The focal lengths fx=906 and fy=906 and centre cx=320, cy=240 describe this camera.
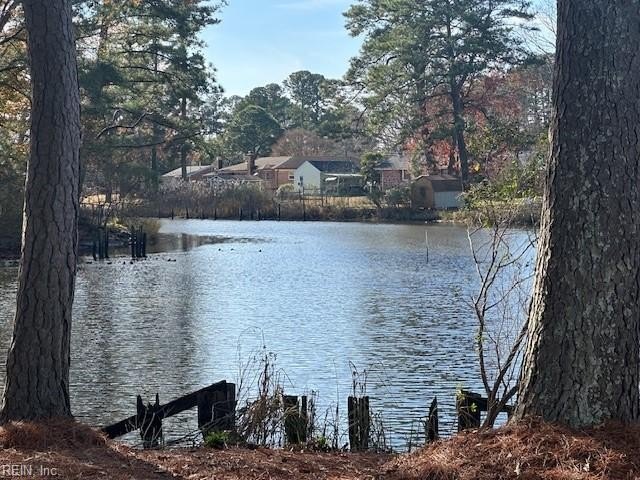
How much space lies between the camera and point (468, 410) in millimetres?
8453

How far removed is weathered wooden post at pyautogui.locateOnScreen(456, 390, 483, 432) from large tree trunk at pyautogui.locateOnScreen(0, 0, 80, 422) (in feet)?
11.8

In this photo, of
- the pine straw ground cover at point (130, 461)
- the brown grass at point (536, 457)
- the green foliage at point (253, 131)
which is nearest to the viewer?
the brown grass at point (536, 457)

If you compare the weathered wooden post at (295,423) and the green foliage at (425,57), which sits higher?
the green foliage at (425,57)

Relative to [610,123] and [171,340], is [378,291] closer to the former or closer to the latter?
[171,340]

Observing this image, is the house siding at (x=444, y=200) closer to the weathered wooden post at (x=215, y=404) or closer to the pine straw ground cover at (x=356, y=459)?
the weathered wooden post at (x=215, y=404)

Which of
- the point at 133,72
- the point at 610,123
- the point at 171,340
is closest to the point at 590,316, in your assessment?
the point at 610,123

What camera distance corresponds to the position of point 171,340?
16547mm

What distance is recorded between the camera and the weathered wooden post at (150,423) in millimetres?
8680

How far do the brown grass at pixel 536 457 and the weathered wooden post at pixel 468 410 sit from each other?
2.56m

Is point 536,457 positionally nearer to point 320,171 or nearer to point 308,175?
point 320,171

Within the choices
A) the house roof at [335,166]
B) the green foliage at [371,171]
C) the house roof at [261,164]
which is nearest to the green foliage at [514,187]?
the green foliage at [371,171]

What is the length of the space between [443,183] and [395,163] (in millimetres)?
14035

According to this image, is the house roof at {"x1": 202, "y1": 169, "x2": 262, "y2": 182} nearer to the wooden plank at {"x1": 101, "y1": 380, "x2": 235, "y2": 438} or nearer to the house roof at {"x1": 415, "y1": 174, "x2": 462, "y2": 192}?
the house roof at {"x1": 415, "y1": 174, "x2": 462, "y2": 192}

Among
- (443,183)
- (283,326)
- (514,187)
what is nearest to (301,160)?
(443,183)
